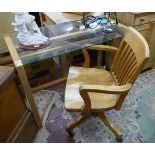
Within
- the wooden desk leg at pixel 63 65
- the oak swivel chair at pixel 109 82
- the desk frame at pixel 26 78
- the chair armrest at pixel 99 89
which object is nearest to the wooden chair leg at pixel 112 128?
the oak swivel chair at pixel 109 82

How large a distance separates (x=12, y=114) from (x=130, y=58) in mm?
937

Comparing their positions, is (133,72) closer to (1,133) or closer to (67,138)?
(67,138)

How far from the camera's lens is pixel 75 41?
1.52m

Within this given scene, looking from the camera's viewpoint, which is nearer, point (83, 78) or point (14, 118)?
point (14, 118)

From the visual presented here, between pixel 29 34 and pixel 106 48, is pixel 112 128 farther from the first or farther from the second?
pixel 29 34

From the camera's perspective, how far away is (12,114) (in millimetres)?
1157

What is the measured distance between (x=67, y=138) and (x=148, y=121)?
0.78m

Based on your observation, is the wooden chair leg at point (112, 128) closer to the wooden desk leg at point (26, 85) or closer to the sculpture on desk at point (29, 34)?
the wooden desk leg at point (26, 85)

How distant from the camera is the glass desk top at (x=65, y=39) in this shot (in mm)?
1313

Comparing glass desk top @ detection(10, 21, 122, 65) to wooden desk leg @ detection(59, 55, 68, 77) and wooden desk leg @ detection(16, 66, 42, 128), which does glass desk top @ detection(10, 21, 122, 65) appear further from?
wooden desk leg @ detection(59, 55, 68, 77)

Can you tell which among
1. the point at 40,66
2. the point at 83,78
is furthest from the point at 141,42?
the point at 40,66

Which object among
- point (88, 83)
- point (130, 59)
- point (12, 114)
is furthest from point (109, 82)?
point (12, 114)

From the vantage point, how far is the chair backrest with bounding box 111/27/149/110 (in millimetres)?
986
